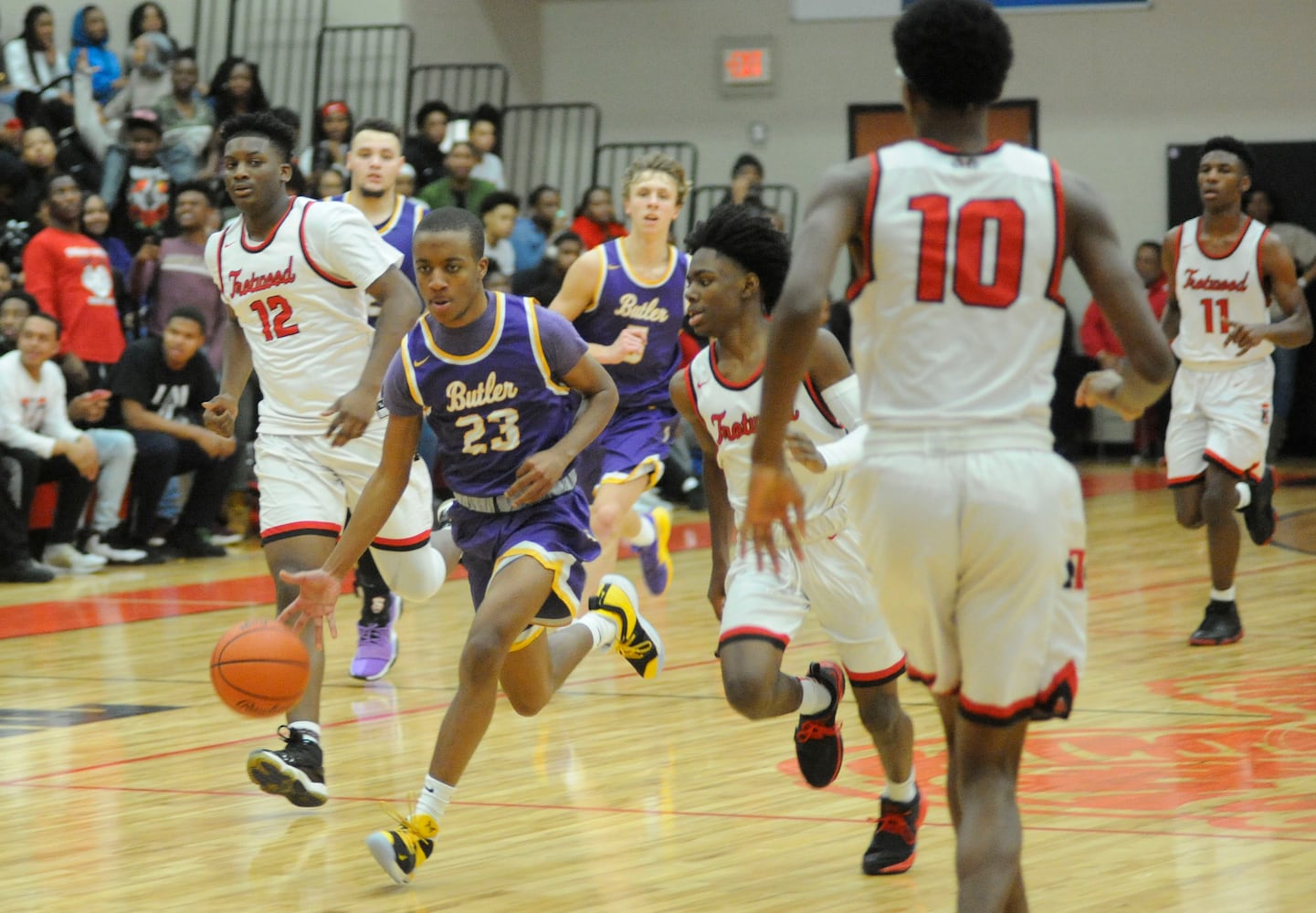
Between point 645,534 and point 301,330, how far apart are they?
9.57 ft

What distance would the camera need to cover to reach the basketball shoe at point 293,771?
516 centimetres

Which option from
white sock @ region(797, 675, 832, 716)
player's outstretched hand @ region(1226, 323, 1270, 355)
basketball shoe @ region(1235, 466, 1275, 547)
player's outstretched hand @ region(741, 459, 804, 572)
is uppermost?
player's outstretched hand @ region(1226, 323, 1270, 355)

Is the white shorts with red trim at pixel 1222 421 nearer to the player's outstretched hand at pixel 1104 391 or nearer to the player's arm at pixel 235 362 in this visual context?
the player's arm at pixel 235 362

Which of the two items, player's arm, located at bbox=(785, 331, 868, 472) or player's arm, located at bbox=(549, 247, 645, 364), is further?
player's arm, located at bbox=(549, 247, 645, 364)

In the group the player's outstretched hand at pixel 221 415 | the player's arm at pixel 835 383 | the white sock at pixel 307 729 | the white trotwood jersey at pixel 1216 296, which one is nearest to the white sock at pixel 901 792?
the player's arm at pixel 835 383

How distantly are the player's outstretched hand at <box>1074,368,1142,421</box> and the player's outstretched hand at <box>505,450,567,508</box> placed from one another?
1.72m

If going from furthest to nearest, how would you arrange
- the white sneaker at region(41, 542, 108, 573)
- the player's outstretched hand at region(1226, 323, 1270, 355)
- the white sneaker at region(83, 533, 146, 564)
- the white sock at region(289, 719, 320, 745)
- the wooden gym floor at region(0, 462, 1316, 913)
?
1. the white sneaker at region(83, 533, 146, 564)
2. the white sneaker at region(41, 542, 108, 573)
3. the player's outstretched hand at region(1226, 323, 1270, 355)
4. the white sock at region(289, 719, 320, 745)
5. the wooden gym floor at region(0, 462, 1316, 913)

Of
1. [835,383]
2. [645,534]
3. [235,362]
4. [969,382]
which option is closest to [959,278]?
[969,382]

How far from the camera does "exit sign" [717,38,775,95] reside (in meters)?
18.9

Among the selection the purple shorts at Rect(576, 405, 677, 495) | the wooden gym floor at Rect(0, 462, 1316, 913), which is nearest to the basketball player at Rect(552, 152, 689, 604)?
the purple shorts at Rect(576, 405, 677, 495)

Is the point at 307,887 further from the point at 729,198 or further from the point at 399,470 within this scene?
the point at 729,198

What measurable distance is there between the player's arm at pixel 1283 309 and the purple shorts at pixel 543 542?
3834 mm

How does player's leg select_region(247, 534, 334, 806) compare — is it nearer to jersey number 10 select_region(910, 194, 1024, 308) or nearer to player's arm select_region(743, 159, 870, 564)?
player's arm select_region(743, 159, 870, 564)

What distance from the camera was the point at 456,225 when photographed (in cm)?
489
